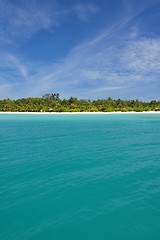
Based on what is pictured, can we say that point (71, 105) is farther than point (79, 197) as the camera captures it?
Yes

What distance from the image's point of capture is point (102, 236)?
18.5 feet

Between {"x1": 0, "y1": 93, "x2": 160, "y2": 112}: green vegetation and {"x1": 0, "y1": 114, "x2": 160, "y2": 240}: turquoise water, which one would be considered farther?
{"x1": 0, "y1": 93, "x2": 160, "y2": 112}: green vegetation

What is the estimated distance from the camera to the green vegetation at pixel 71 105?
3428 inches

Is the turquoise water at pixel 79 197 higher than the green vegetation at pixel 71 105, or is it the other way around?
the green vegetation at pixel 71 105

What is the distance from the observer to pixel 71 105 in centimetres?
8969

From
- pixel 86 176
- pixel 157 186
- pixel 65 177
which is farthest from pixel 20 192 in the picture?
pixel 157 186

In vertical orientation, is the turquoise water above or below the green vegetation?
below

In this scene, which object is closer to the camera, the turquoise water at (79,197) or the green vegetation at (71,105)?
the turquoise water at (79,197)

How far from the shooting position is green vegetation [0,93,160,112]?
87062 millimetres

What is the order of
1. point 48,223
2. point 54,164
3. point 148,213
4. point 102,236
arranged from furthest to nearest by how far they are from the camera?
1. point 54,164
2. point 148,213
3. point 48,223
4. point 102,236

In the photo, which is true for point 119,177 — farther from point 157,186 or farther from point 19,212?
point 19,212

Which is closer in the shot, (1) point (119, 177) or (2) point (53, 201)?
(2) point (53, 201)

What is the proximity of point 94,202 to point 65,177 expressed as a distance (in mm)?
2372

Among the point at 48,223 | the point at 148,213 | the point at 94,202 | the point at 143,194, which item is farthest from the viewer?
the point at 143,194
